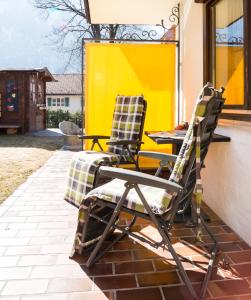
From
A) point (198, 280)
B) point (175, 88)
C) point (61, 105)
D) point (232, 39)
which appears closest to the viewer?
point (198, 280)

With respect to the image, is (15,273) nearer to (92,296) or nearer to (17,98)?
(92,296)

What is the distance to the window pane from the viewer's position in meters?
3.29

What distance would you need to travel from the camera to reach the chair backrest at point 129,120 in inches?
176

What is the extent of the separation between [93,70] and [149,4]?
153cm

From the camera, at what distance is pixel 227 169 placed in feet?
10.7

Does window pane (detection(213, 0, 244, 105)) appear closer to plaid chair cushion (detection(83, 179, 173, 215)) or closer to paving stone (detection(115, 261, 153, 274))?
A: plaid chair cushion (detection(83, 179, 173, 215))

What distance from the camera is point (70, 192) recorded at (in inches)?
142

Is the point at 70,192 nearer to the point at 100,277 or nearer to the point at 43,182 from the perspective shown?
the point at 100,277

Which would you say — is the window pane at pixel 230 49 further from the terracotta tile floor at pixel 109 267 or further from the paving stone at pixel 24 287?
the paving stone at pixel 24 287

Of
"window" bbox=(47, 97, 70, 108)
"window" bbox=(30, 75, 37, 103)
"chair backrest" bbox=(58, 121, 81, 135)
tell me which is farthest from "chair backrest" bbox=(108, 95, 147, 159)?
"window" bbox=(47, 97, 70, 108)

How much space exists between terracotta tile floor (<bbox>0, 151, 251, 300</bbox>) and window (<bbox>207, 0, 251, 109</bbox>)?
4.04 ft

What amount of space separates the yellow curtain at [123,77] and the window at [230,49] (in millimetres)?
1514

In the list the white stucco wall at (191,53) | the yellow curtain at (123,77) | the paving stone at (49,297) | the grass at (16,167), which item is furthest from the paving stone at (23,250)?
the yellow curtain at (123,77)

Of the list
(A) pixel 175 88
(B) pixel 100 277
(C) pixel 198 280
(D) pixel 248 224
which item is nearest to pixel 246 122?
(D) pixel 248 224
